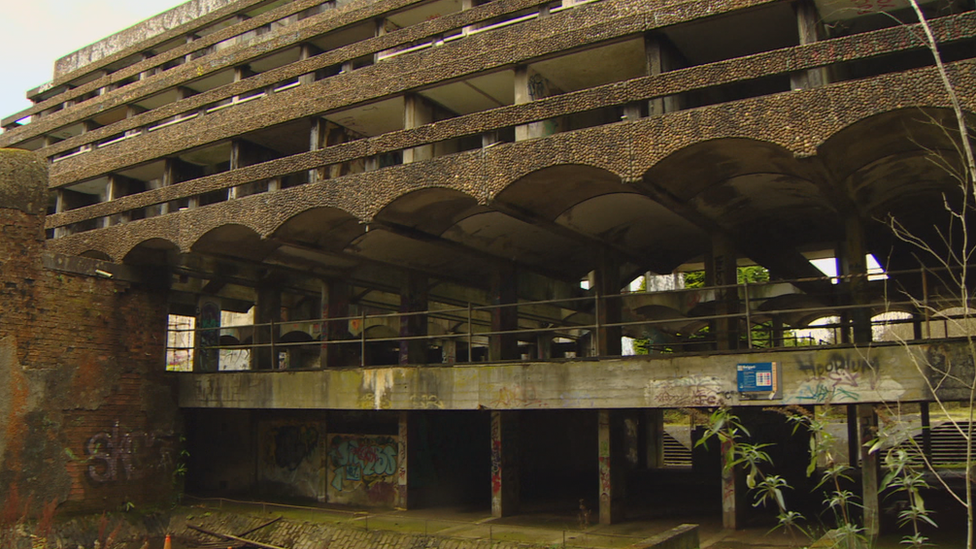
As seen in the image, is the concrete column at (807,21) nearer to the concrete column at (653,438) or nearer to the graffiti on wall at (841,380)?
the graffiti on wall at (841,380)

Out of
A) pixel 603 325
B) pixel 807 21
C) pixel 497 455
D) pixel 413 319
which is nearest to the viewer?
pixel 807 21

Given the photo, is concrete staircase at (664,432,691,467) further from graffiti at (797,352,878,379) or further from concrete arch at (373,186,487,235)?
graffiti at (797,352,878,379)

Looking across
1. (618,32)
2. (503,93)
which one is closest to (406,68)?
(503,93)

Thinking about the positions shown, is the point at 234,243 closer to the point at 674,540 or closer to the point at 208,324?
the point at 208,324

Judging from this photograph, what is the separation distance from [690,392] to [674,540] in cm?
366

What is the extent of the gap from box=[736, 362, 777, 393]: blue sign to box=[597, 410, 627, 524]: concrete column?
298 cm

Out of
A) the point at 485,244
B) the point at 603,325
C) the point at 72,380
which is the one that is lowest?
the point at 72,380

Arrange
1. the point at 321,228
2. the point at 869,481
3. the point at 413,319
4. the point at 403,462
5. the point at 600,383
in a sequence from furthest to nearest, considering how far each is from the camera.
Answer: the point at 413,319 → the point at 403,462 → the point at 321,228 → the point at 600,383 → the point at 869,481

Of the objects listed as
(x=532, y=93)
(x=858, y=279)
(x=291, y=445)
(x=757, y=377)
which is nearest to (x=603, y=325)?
(x=757, y=377)

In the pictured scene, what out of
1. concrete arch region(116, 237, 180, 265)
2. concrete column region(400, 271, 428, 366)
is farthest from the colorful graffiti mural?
concrete arch region(116, 237, 180, 265)

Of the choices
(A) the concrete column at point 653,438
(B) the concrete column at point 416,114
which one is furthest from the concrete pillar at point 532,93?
(A) the concrete column at point 653,438

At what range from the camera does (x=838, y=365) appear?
35.2ft

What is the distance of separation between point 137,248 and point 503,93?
8.93 meters

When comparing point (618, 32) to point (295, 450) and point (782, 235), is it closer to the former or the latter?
point (782, 235)
